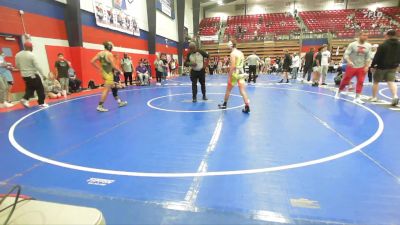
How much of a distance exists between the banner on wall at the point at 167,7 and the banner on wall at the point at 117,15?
364 cm

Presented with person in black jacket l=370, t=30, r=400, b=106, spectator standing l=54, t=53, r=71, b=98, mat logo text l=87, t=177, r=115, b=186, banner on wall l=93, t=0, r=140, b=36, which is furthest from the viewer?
banner on wall l=93, t=0, r=140, b=36

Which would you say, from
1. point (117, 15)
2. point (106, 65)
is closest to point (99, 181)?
point (106, 65)

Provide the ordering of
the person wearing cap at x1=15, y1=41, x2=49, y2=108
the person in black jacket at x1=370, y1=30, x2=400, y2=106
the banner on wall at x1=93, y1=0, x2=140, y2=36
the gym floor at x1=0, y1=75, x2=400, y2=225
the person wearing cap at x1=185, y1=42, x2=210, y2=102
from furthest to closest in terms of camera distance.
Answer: the banner on wall at x1=93, y1=0, x2=140, y2=36 < the person wearing cap at x1=185, y1=42, x2=210, y2=102 < the person wearing cap at x1=15, y1=41, x2=49, y2=108 < the person in black jacket at x1=370, y1=30, x2=400, y2=106 < the gym floor at x1=0, y1=75, x2=400, y2=225

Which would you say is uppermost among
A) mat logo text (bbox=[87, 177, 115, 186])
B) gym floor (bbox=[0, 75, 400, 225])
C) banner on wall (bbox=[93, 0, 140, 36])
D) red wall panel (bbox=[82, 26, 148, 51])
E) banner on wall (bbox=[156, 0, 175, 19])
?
banner on wall (bbox=[156, 0, 175, 19])

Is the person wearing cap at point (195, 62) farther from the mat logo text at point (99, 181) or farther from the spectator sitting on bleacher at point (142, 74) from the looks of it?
the spectator sitting on bleacher at point (142, 74)

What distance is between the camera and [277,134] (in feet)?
15.2

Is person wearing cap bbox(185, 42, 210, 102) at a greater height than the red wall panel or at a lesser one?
lesser

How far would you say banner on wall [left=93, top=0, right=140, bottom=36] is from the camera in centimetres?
1389

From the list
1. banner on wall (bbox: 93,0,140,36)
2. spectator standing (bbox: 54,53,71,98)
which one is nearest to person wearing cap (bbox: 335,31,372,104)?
spectator standing (bbox: 54,53,71,98)

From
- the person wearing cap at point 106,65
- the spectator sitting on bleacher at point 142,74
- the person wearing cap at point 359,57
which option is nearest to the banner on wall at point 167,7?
the spectator sitting on bleacher at point 142,74

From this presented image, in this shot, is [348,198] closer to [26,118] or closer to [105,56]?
[105,56]

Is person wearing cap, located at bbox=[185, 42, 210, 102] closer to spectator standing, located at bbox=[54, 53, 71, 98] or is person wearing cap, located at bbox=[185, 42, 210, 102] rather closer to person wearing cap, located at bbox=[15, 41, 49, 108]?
person wearing cap, located at bbox=[15, 41, 49, 108]

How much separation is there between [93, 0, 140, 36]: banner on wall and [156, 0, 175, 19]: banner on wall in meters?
3.64

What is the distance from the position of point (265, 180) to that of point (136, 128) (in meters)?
3.11
